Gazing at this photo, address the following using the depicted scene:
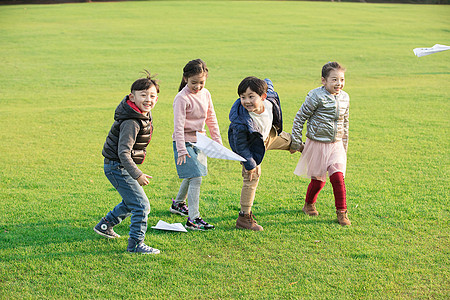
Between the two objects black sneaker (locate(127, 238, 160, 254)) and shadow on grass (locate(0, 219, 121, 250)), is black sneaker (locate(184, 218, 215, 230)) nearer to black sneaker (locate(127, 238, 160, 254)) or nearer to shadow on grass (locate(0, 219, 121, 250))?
black sneaker (locate(127, 238, 160, 254))

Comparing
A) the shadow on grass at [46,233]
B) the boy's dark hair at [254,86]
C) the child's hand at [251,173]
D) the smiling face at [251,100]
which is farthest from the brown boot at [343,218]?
the shadow on grass at [46,233]

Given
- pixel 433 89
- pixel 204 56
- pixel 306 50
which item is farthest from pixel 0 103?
pixel 306 50

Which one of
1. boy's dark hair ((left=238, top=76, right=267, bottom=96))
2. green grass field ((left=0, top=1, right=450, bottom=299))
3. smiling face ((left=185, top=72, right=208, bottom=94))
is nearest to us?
green grass field ((left=0, top=1, right=450, bottom=299))

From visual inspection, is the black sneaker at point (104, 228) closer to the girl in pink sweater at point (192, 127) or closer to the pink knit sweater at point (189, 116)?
the girl in pink sweater at point (192, 127)

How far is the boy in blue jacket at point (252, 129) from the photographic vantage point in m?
4.40

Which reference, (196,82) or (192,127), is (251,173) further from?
(196,82)

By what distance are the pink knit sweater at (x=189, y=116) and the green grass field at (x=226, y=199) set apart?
89 centimetres

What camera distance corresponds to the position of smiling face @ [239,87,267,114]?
439 centimetres

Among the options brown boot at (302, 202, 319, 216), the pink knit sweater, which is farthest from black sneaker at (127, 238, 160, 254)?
brown boot at (302, 202, 319, 216)

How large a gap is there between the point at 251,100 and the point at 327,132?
3.11 ft

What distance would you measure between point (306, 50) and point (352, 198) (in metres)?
14.5

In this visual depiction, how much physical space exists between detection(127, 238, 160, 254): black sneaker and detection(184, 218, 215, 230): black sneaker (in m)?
0.57

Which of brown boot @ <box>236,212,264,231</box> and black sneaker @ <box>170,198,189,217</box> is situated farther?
black sneaker @ <box>170,198,189,217</box>

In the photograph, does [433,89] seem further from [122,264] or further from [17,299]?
[17,299]
